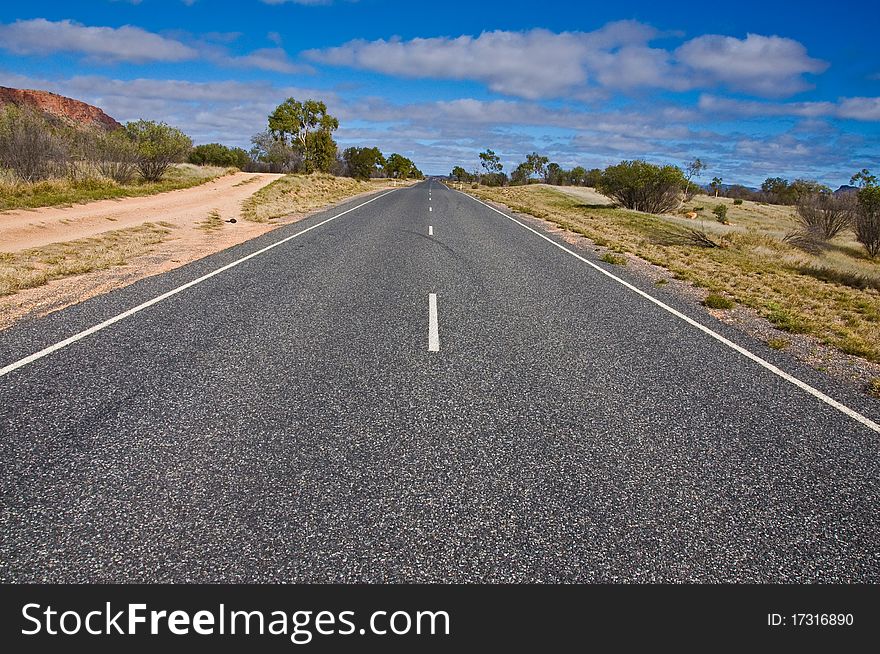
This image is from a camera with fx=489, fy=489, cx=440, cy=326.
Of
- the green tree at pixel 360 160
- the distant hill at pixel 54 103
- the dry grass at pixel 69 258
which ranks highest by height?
the distant hill at pixel 54 103

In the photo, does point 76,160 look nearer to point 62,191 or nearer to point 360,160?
point 62,191

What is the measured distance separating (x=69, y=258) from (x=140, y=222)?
7479mm

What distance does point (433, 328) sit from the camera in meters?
6.29

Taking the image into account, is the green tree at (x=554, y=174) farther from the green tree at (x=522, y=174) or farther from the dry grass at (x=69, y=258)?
the dry grass at (x=69, y=258)

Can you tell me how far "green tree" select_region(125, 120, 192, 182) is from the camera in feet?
97.7

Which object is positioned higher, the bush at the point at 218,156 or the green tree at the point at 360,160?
the green tree at the point at 360,160

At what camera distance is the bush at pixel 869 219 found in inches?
818

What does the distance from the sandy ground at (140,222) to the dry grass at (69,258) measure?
21cm

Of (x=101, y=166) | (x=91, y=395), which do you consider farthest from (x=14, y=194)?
(x=91, y=395)

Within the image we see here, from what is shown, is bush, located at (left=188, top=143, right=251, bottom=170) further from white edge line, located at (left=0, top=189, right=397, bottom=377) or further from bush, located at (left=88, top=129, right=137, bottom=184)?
white edge line, located at (left=0, top=189, right=397, bottom=377)

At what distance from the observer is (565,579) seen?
2.46m

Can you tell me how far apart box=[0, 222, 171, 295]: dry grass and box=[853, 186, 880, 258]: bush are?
27.2 metres

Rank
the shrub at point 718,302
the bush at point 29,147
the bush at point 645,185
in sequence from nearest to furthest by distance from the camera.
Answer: the shrub at point 718,302, the bush at point 29,147, the bush at point 645,185

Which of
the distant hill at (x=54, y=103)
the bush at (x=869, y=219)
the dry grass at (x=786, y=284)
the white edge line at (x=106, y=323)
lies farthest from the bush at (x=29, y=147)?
the distant hill at (x=54, y=103)
